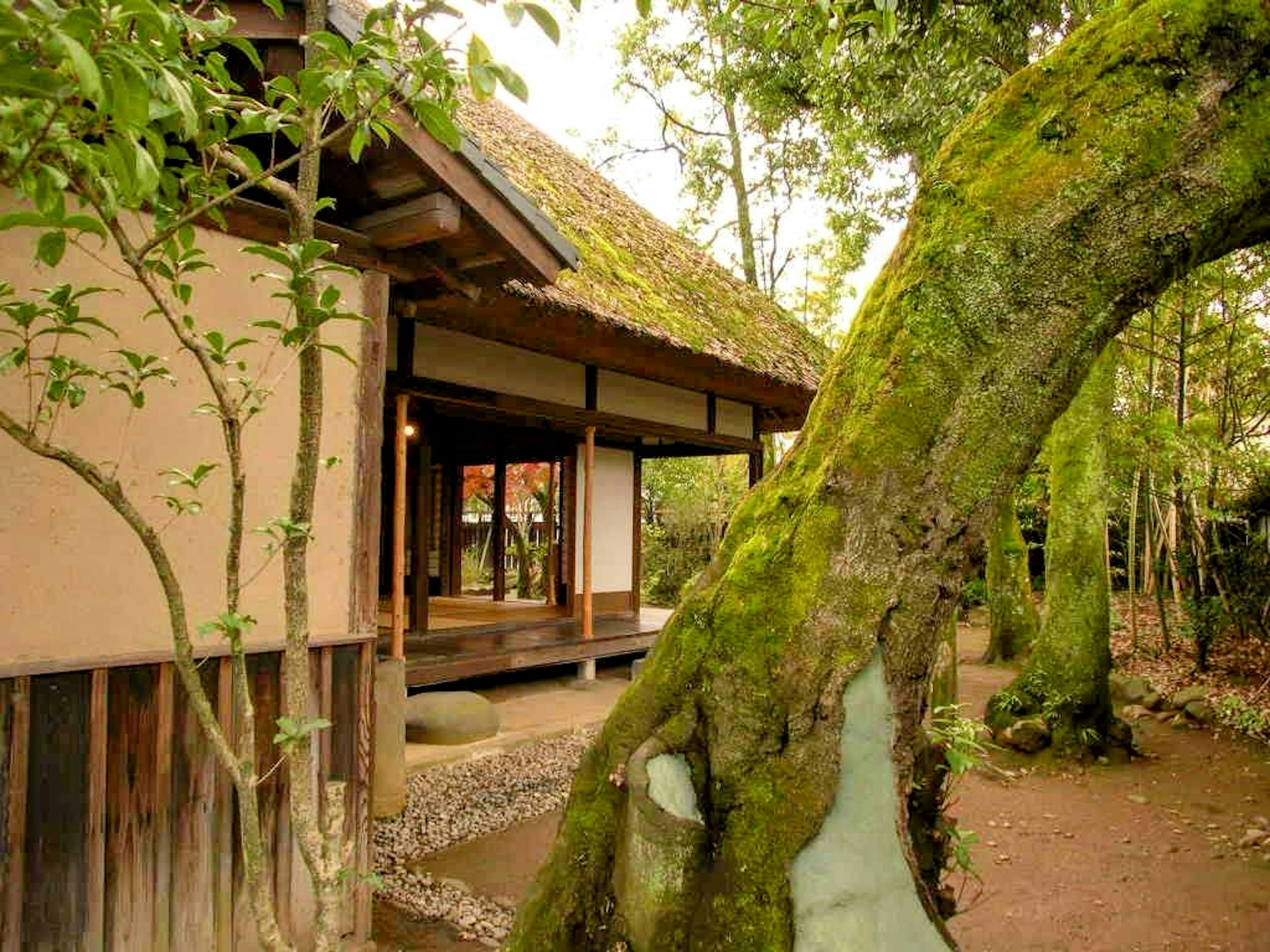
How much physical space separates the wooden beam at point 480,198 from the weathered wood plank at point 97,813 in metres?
2.11

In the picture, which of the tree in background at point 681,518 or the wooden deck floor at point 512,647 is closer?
the wooden deck floor at point 512,647

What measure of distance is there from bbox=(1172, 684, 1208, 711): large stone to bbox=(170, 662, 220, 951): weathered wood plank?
7.80 meters

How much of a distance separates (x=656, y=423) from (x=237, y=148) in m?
6.94

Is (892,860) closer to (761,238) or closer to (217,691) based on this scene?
(217,691)

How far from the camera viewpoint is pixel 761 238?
18.5m

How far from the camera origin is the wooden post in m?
5.75

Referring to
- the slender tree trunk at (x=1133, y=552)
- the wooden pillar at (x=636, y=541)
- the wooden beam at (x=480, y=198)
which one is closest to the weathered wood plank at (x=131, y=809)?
the wooden beam at (x=480, y=198)

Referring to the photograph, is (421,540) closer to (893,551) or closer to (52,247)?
(893,551)

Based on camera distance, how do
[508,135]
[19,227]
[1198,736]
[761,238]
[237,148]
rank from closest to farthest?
1. [237,148]
2. [19,227]
3. [1198,736]
4. [508,135]
5. [761,238]

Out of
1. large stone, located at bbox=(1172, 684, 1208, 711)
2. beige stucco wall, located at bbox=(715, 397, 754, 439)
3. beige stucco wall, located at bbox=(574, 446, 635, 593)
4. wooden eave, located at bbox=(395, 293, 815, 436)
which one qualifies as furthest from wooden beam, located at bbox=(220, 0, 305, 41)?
large stone, located at bbox=(1172, 684, 1208, 711)

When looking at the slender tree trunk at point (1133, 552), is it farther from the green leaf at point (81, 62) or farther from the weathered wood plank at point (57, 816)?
the green leaf at point (81, 62)

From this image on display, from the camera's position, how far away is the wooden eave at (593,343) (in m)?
5.21

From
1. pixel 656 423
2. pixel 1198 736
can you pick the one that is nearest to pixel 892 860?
pixel 1198 736

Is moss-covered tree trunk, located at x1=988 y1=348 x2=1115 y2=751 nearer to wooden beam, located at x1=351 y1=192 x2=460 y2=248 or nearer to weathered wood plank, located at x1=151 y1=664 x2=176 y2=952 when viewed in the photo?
wooden beam, located at x1=351 y1=192 x2=460 y2=248
